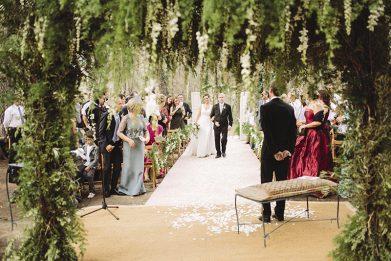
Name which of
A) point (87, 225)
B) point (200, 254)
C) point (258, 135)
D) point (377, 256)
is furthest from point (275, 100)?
point (258, 135)

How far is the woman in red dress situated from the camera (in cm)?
741

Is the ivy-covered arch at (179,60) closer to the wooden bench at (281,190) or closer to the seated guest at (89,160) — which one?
the wooden bench at (281,190)

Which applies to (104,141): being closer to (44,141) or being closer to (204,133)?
(44,141)

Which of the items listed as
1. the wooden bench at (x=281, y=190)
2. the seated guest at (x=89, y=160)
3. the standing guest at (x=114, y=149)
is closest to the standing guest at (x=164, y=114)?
the standing guest at (x=114, y=149)

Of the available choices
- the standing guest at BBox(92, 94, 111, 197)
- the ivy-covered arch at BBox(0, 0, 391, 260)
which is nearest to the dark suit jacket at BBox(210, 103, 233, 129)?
the standing guest at BBox(92, 94, 111, 197)

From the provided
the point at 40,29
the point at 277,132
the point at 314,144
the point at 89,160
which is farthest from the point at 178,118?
the point at 40,29

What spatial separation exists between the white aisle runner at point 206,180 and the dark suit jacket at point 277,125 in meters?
1.80

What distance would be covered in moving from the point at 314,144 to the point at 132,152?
3073 millimetres

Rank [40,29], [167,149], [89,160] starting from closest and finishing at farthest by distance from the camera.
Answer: [40,29] < [89,160] < [167,149]

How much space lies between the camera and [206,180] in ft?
29.7

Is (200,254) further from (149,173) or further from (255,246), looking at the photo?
(149,173)

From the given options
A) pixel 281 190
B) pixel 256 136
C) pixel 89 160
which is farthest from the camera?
pixel 256 136

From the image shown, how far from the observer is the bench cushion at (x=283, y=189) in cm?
496

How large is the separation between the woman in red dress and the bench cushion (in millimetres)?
2152
